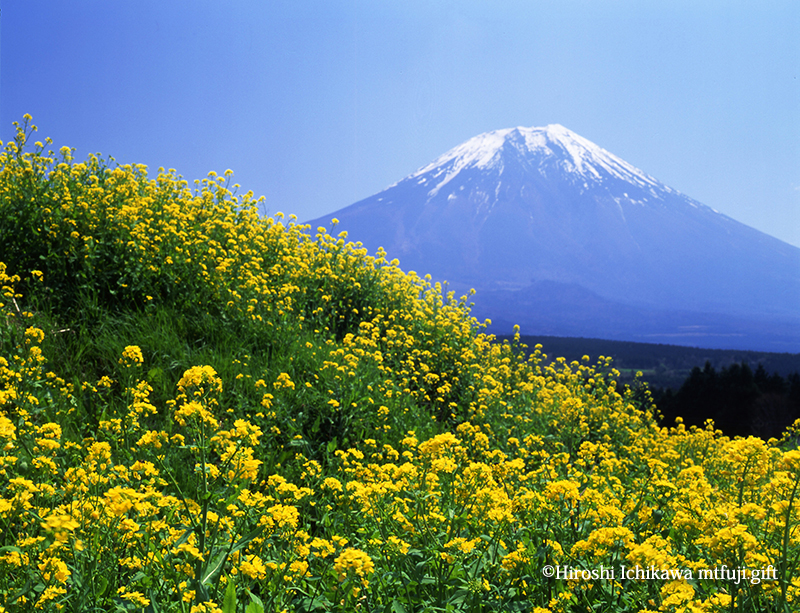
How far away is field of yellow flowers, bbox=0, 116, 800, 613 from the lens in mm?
2137

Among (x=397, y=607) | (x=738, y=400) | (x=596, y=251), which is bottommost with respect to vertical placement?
(x=738, y=400)

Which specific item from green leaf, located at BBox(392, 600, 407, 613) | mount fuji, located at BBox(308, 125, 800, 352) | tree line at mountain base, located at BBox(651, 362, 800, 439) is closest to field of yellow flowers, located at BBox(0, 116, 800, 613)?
green leaf, located at BBox(392, 600, 407, 613)

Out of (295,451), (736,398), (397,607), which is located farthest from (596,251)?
(397,607)

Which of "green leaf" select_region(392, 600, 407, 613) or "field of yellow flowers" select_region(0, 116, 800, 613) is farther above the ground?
"field of yellow flowers" select_region(0, 116, 800, 613)

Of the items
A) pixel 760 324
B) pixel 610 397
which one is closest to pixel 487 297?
pixel 760 324

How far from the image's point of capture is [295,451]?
461cm

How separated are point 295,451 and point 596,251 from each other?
662 ft

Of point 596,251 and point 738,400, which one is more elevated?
point 596,251

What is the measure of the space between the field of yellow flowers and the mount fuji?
157923mm

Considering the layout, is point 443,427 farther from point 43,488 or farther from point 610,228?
point 610,228

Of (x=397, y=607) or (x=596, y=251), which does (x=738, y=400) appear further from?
(x=596, y=251)

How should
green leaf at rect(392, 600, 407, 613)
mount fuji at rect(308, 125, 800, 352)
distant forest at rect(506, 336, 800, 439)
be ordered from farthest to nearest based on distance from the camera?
1. mount fuji at rect(308, 125, 800, 352)
2. distant forest at rect(506, 336, 800, 439)
3. green leaf at rect(392, 600, 407, 613)

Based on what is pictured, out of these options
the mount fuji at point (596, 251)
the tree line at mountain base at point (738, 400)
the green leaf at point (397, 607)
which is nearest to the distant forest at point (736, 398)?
the tree line at mountain base at point (738, 400)

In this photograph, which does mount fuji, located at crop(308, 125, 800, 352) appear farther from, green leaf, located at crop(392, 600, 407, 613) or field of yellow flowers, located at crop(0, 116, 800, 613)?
green leaf, located at crop(392, 600, 407, 613)
